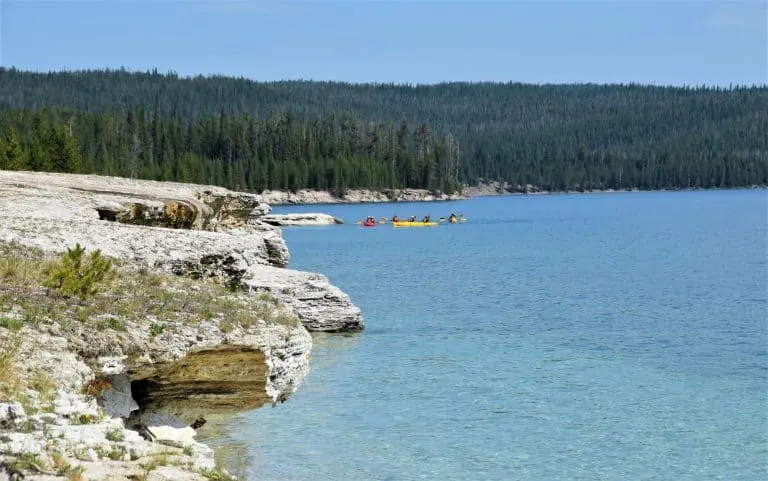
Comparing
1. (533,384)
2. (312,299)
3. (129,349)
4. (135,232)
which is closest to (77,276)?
(129,349)

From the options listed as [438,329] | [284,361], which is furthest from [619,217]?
[284,361]

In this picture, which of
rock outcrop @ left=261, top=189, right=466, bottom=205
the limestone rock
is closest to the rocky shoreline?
the limestone rock

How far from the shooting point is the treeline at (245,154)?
489 ft

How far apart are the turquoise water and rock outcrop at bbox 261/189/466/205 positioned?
116961mm

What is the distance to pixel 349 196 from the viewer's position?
178m

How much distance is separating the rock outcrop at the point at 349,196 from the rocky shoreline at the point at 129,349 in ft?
483

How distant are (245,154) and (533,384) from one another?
166187 mm

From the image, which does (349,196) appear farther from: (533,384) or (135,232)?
(135,232)

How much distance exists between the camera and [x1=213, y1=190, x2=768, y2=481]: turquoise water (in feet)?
58.2

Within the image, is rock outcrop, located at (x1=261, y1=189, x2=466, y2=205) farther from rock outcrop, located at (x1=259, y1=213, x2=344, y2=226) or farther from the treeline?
rock outcrop, located at (x1=259, y1=213, x2=344, y2=226)

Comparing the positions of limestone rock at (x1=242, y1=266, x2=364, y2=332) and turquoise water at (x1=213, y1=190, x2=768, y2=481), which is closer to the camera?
turquoise water at (x1=213, y1=190, x2=768, y2=481)

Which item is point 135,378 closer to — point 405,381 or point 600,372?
point 405,381

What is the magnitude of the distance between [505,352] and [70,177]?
12853 mm

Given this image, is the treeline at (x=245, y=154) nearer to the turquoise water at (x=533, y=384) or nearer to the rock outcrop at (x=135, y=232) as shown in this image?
the turquoise water at (x=533, y=384)
